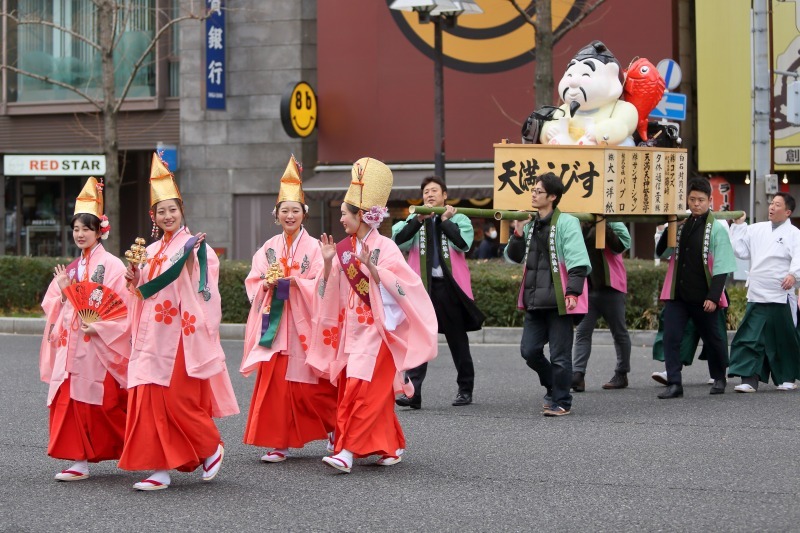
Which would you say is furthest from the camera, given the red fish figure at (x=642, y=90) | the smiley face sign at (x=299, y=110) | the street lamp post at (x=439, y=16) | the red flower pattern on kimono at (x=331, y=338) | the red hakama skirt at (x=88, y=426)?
the smiley face sign at (x=299, y=110)

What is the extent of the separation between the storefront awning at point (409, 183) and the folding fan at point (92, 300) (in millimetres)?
14485

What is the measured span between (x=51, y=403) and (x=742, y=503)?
151 inches

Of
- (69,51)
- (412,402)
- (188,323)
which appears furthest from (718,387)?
(69,51)

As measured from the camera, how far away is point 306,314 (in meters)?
8.01

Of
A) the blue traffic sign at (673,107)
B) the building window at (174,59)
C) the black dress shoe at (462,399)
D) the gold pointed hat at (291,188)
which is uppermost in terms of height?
the building window at (174,59)

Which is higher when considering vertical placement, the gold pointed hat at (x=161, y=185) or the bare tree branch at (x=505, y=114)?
the bare tree branch at (x=505, y=114)

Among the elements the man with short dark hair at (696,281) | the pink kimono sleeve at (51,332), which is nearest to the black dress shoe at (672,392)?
the man with short dark hair at (696,281)

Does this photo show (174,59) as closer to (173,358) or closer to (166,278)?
(166,278)

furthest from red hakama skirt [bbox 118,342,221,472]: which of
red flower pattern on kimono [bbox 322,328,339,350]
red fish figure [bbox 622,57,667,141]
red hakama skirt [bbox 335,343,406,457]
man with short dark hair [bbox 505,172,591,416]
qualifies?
red fish figure [bbox 622,57,667,141]

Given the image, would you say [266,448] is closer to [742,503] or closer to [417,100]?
[742,503]

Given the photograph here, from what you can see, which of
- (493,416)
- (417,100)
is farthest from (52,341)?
(417,100)

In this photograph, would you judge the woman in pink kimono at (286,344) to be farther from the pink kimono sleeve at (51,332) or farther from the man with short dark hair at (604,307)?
Result: the man with short dark hair at (604,307)

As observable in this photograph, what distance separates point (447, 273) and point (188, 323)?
3.60m

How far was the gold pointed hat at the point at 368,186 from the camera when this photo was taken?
767 cm
